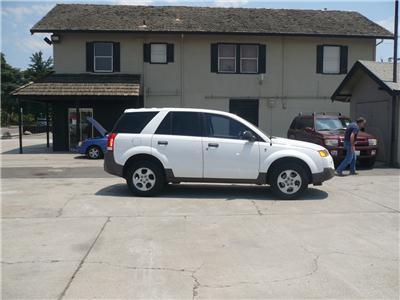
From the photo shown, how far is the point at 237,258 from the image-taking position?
541cm

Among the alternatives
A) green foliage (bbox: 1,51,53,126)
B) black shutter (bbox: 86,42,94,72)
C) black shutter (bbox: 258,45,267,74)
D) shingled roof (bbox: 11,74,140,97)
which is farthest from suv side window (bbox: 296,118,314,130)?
green foliage (bbox: 1,51,53,126)

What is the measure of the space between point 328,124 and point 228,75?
839 centimetres

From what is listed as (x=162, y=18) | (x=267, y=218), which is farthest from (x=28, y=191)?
(x=162, y=18)

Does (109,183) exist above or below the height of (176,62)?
below

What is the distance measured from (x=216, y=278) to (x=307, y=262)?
1.24 metres

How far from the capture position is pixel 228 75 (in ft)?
74.6

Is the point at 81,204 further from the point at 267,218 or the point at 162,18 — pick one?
the point at 162,18

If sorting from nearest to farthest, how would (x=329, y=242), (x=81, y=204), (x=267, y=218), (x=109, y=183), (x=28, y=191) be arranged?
(x=329, y=242) < (x=267, y=218) < (x=81, y=204) < (x=28, y=191) < (x=109, y=183)

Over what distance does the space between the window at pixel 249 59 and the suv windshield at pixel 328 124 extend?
7989 mm

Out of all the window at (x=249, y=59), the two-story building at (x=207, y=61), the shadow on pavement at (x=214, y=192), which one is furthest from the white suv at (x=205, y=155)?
the window at (x=249, y=59)

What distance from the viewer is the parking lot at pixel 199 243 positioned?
4.52 m

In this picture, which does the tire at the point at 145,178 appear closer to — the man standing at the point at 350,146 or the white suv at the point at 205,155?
the white suv at the point at 205,155

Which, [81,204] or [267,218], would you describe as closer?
[267,218]

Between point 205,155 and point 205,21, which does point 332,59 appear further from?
point 205,155
